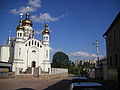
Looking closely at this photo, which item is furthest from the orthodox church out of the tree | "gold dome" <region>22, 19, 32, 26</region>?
the tree

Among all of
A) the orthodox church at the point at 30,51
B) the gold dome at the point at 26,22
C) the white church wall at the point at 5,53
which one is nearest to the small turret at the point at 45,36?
the orthodox church at the point at 30,51

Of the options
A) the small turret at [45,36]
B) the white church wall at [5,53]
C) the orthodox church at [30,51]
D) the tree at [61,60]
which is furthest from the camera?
the tree at [61,60]

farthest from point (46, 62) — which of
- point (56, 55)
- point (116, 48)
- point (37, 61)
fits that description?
point (116, 48)

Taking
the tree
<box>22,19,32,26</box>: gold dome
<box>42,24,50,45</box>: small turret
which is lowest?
the tree

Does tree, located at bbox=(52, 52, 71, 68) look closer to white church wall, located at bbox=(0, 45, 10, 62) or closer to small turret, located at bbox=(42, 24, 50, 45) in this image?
white church wall, located at bbox=(0, 45, 10, 62)

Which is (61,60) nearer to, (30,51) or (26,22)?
(26,22)

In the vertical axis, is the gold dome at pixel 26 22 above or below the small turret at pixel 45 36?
above

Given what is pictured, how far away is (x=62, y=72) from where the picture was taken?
199 feet

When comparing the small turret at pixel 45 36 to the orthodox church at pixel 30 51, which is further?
the small turret at pixel 45 36

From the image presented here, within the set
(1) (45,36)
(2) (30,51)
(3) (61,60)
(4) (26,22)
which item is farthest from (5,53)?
(3) (61,60)

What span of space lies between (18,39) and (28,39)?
3.61 m

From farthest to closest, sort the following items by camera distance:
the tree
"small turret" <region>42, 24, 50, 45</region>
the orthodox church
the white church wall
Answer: the tree < the white church wall < "small turret" <region>42, 24, 50, 45</region> < the orthodox church

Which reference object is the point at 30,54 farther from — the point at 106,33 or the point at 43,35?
the point at 106,33

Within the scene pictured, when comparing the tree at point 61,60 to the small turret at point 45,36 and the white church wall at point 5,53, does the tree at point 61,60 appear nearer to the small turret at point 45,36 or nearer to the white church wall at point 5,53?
the white church wall at point 5,53
